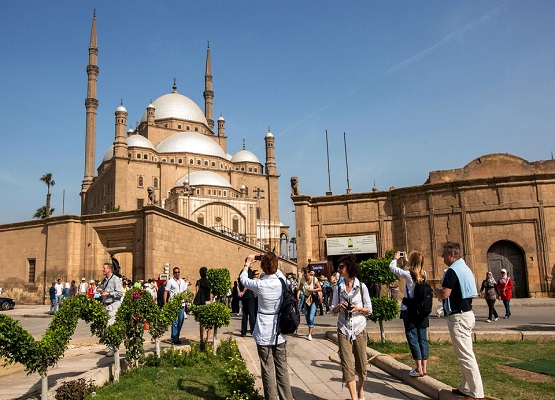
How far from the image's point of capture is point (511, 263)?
1822 cm

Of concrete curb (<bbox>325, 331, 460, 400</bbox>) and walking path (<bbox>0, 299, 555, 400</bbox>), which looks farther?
walking path (<bbox>0, 299, 555, 400</bbox>)

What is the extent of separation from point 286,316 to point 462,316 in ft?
5.84

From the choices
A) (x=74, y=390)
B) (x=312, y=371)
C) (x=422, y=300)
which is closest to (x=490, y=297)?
(x=422, y=300)

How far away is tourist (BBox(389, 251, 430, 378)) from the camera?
5669 mm

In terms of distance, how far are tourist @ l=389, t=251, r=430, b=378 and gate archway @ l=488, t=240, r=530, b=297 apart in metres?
14.0

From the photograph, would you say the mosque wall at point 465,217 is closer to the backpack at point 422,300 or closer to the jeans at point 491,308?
the jeans at point 491,308

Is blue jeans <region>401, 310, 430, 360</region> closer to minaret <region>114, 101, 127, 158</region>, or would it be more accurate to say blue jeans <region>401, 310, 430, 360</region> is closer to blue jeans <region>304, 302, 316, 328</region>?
Answer: blue jeans <region>304, 302, 316, 328</region>

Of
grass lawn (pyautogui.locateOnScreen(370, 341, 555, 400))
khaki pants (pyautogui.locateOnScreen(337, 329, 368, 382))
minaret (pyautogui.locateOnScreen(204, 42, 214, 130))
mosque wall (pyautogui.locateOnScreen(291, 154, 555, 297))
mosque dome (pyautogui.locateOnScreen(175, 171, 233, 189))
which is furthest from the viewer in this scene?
minaret (pyautogui.locateOnScreen(204, 42, 214, 130))

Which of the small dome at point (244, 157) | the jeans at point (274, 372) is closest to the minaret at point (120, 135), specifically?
the small dome at point (244, 157)

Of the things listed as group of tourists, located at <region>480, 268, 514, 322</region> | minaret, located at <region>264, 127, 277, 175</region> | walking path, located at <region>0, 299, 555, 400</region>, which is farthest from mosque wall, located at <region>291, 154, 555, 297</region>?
minaret, located at <region>264, 127, 277, 175</region>


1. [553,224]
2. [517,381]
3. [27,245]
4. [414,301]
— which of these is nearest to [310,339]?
[414,301]

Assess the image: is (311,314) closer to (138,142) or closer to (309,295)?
(309,295)

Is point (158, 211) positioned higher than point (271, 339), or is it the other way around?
point (158, 211)

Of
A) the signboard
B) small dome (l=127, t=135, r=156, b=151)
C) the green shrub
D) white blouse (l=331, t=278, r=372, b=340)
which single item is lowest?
the green shrub
